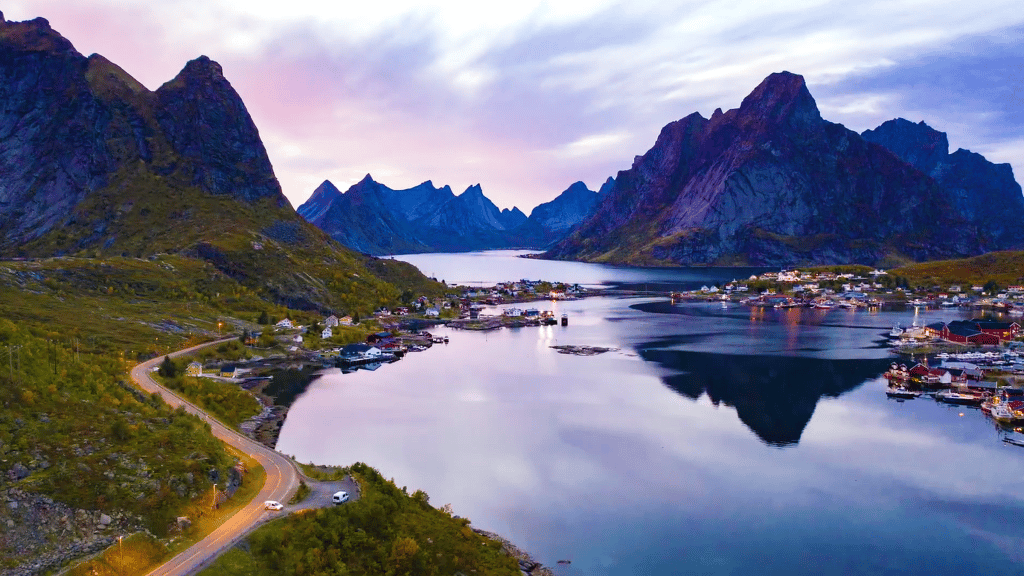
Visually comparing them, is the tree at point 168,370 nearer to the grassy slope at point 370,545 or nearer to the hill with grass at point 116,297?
the hill with grass at point 116,297

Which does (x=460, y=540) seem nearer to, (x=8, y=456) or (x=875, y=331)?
(x=8, y=456)

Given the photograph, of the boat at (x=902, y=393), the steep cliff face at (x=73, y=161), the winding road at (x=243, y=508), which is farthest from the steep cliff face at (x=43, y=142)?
the boat at (x=902, y=393)

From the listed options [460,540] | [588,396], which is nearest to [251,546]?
[460,540]

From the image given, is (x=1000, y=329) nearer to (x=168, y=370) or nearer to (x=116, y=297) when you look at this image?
(x=168, y=370)

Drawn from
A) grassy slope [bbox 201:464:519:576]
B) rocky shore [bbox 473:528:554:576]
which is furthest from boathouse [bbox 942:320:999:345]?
grassy slope [bbox 201:464:519:576]

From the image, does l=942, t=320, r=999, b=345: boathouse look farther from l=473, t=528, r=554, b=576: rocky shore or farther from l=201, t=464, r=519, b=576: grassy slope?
l=201, t=464, r=519, b=576: grassy slope
